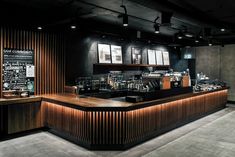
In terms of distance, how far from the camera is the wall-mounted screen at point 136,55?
33.2 ft

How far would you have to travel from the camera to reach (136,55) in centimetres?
1030

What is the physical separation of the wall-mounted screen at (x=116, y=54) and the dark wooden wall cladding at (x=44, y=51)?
235 centimetres

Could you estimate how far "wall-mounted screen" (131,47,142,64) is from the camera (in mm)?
10110

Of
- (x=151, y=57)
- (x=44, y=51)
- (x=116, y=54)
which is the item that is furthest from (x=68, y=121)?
(x=151, y=57)

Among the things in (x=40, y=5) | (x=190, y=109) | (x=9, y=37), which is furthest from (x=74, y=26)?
(x=190, y=109)

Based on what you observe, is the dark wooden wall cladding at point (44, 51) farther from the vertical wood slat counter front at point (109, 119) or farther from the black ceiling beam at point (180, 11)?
the black ceiling beam at point (180, 11)

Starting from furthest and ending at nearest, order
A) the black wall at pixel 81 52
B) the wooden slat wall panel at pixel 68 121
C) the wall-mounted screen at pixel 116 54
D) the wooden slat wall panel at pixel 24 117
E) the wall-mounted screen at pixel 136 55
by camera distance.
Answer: the wall-mounted screen at pixel 136 55
the wall-mounted screen at pixel 116 54
the black wall at pixel 81 52
the wooden slat wall panel at pixel 24 117
the wooden slat wall panel at pixel 68 121

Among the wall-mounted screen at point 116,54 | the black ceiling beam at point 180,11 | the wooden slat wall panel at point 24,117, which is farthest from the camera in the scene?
the wall-mounted screen at point 116,54

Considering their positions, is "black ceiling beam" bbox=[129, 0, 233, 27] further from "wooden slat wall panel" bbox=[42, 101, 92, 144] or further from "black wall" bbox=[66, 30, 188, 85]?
"black wall" bbox=[66, 30, 188, 85]

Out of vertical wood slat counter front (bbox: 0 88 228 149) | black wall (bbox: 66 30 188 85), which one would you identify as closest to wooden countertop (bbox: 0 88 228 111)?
vertical wood slat counter front (bbox: 0 88 228 149)

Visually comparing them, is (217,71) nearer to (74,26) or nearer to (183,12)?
(183,12)

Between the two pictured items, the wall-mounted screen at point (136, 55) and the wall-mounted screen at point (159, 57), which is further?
the wall-mounted screen at point (159, 57)

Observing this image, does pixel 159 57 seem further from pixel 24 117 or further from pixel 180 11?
pixel 24 117

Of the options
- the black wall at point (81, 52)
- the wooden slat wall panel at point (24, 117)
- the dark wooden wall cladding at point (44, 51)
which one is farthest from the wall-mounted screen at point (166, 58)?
the wooden slat wall panel at point (24, 117)
